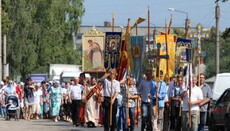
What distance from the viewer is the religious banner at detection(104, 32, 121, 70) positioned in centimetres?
2530

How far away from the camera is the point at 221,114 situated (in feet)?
72.5

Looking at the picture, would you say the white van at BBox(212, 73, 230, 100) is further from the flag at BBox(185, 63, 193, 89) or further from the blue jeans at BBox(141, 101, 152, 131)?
the blue jeans at BBox(141, 101, 152, 131)

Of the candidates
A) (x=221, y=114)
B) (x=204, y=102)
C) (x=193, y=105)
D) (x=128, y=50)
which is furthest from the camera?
(x=128, y=50)

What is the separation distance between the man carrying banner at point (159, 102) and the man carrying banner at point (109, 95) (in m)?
1.08

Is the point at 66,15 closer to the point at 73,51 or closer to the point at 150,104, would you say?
the point at 73,51

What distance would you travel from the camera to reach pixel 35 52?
210ft

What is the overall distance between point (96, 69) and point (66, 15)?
45751mm

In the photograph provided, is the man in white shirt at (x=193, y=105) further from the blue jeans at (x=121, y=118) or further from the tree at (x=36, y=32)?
the tree at (x=36, y=32)

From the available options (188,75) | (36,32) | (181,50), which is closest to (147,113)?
(188,75)

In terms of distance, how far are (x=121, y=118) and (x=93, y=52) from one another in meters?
6.07

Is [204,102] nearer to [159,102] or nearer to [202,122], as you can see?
[202,122]

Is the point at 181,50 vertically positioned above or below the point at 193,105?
above

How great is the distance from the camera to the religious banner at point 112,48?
996 inches

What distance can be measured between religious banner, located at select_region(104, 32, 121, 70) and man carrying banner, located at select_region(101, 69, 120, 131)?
13.4ft
